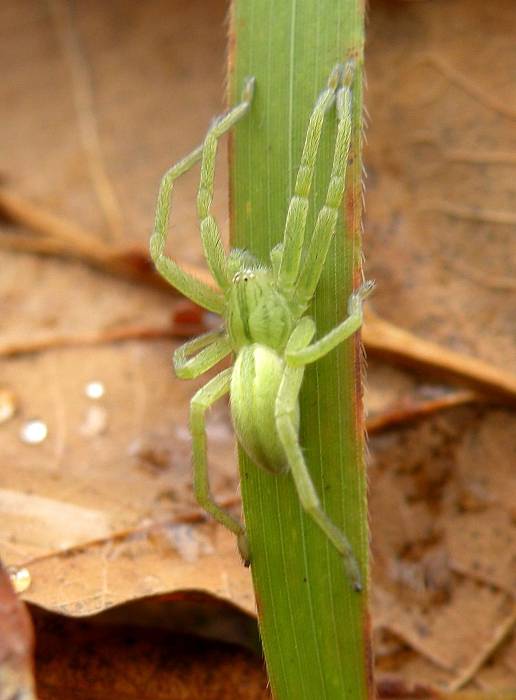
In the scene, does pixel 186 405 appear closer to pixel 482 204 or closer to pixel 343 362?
pixel 343 362

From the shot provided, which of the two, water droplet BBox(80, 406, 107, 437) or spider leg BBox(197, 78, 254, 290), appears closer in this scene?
spider leg BBox(197, 78, 254, 290)

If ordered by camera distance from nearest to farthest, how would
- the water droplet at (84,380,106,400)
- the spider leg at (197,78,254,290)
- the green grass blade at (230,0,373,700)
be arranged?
the green grass blade at (230,0,373,700) → the spider leg at (197,78,254,290) → the water droplet at (84,380,106,400)

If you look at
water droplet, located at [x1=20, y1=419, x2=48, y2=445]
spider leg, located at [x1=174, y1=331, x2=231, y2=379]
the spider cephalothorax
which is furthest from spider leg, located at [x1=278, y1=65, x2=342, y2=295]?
water droplet, located at [x1=20, y1=419, x2=48, y2=445]

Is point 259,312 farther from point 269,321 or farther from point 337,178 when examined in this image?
point 337,178

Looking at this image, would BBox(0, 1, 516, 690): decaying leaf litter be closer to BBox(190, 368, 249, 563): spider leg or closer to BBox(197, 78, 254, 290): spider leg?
BBox(190, 368, 249, 563): spider leg

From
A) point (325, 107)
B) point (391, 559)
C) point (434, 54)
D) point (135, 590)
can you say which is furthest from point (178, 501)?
point (434, 54)

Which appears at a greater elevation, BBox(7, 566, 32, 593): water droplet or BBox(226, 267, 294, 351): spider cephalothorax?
BBox(226, 267, 294, 351): spider cephalothorax

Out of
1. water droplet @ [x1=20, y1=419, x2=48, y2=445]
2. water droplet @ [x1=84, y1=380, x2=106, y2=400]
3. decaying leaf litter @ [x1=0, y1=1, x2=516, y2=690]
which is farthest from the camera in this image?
water droplet @ [x1=84, y1=380, x2=106, y2=400]
